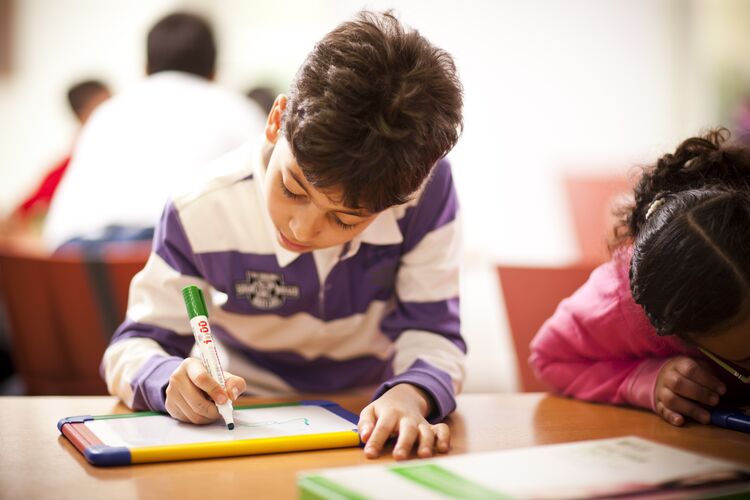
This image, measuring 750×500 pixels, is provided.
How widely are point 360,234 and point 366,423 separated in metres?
0.33

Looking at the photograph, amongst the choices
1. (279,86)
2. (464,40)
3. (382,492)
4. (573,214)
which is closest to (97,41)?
(279,86)

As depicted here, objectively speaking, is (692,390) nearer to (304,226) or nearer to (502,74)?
(304,226)

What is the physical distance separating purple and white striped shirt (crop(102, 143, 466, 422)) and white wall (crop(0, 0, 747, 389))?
7.67 ft

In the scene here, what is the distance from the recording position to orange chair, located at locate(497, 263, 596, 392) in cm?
149

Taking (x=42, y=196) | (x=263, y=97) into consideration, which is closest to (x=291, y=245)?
(x=263, y=97)

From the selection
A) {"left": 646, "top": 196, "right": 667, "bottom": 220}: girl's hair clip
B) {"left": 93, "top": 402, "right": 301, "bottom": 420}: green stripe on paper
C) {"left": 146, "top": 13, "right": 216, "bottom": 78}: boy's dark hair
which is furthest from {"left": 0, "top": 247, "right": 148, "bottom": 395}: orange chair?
{"left": 146, "top": 13, "right": 216, "bottom": 78}: boy's dark hair

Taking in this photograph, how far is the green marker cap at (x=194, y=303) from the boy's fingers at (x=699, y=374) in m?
0.59

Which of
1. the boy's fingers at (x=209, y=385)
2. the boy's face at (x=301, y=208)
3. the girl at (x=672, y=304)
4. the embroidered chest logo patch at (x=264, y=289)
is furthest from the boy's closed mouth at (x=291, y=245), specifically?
the girl at (x=672, y=304)

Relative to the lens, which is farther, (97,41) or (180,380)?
(97,41)

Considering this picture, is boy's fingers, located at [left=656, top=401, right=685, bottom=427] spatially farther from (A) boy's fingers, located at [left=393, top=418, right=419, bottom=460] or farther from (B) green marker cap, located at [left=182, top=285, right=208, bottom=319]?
(B) green marker cap, located at [left=182, top=285, right=208, bottom=319]

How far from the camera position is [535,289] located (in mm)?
1496

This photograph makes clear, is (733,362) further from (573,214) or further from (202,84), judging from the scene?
(573,214)

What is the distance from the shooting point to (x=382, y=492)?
2.15 feet

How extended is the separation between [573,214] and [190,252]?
9.60 ft
